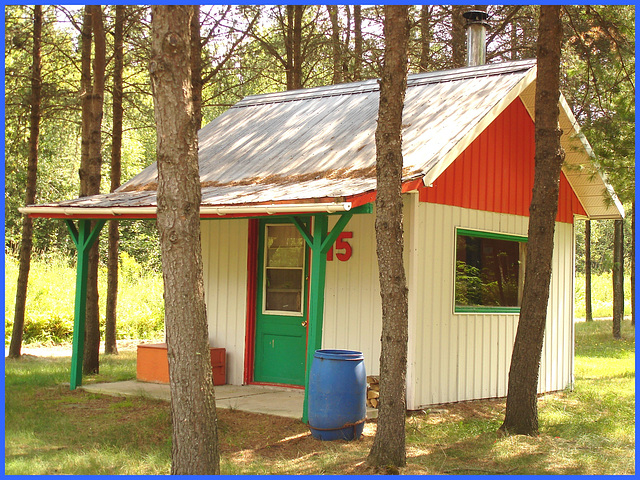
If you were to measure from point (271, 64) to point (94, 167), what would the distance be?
27.5ft

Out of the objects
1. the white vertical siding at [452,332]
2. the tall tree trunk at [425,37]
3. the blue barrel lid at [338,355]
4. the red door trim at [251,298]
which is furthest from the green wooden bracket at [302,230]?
the tall tree trunk at [425,37]

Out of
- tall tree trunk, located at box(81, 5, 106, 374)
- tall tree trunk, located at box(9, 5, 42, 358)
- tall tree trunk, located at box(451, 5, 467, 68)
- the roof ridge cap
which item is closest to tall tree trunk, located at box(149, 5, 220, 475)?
the roof ridge cap

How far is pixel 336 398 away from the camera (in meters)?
7.00

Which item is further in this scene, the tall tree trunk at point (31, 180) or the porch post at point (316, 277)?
the tall tree trunk at point (31, 180)

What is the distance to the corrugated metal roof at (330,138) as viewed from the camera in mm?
8438

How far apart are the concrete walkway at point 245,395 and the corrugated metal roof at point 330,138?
7.77ft

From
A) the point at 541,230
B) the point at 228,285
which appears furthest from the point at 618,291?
the point at 541,230

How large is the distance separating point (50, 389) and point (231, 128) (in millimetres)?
5038

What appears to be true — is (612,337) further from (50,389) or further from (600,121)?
(50,389)

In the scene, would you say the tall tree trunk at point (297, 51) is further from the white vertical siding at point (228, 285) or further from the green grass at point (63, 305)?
the white vertical siding at point (228, 285)

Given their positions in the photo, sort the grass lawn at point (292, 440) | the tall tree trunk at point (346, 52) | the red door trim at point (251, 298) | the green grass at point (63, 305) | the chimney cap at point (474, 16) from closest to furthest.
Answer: the grass lawn at point (292, 440), the red door trim at point (251, 298), the chimney cap at point (474, 16), the green grass at point (63, 305), the tall tree trunk at point (346, 52)

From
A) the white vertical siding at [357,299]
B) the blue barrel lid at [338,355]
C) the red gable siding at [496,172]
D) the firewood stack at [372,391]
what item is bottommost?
the firewood stack at [372,391]

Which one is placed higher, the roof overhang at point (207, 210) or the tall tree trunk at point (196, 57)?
the tall tree trunk at point (196, 57)

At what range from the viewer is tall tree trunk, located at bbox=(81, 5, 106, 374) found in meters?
11.3
